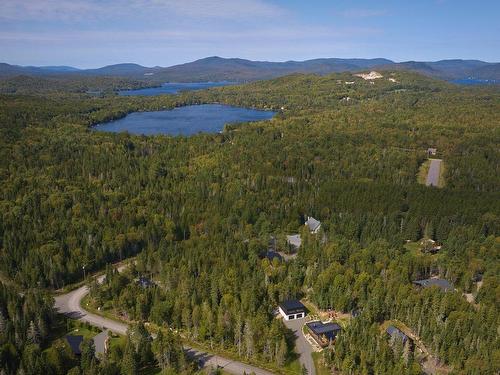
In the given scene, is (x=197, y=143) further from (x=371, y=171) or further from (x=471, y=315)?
(x=471, y=315)

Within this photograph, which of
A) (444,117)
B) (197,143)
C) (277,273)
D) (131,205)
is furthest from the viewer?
(444,117)

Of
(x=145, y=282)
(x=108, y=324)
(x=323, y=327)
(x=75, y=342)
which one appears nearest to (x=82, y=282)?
(x=145, y=282)

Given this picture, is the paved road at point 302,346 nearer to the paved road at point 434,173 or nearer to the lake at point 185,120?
the paved road at point 434,173

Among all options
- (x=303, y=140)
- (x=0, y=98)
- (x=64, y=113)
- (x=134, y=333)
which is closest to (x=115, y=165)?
(x=303, y=140)

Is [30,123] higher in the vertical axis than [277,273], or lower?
higher

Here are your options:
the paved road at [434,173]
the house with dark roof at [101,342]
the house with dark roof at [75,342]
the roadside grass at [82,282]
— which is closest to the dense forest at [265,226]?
the roadside grass at [82,282]

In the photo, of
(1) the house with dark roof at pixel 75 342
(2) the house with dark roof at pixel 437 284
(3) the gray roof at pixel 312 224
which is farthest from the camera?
(3) the gray roof at pixel 312 224

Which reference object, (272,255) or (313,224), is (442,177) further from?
(272,255)
